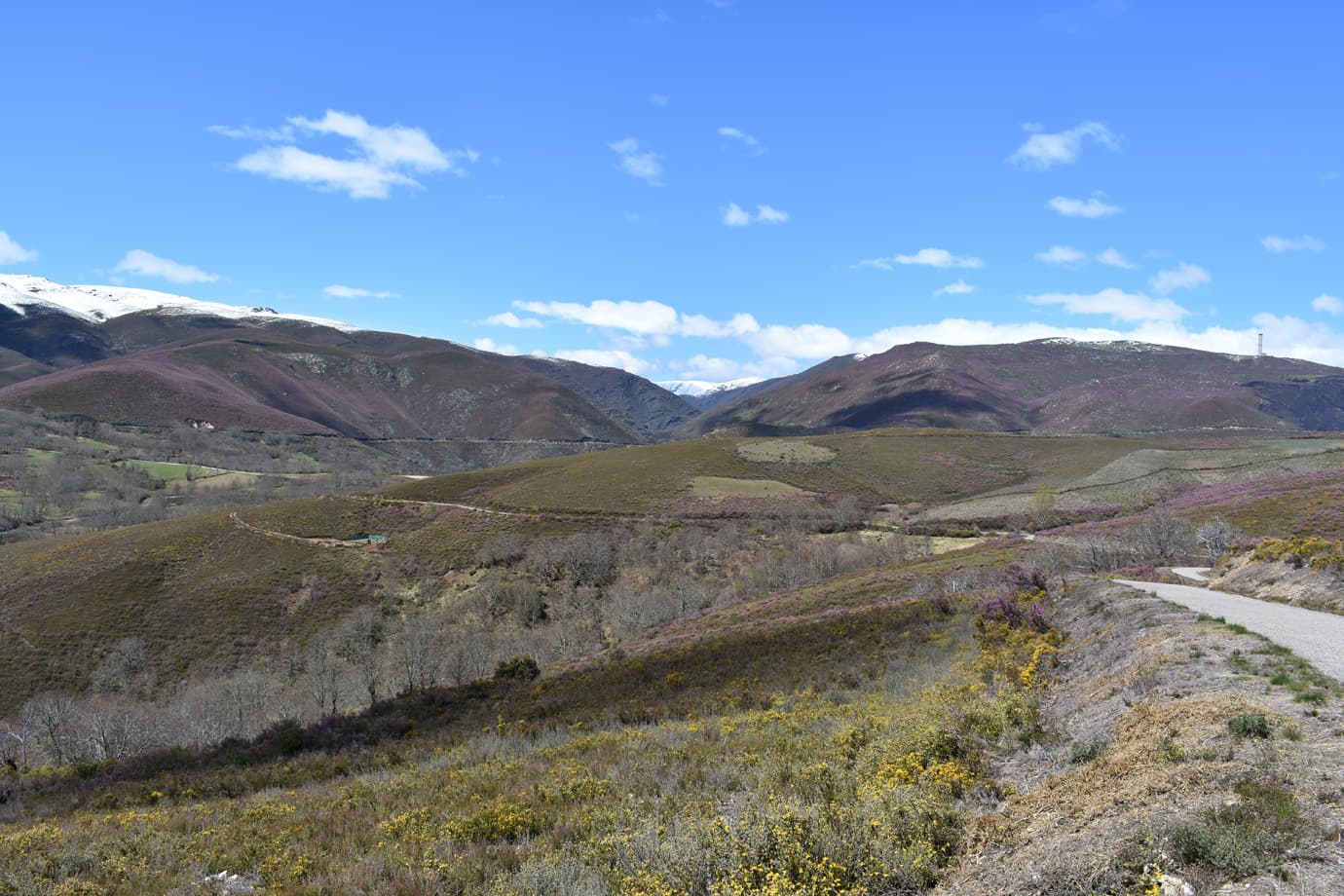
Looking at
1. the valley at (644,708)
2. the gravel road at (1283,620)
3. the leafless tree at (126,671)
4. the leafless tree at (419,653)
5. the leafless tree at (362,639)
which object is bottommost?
the leafless tree at (126,671)

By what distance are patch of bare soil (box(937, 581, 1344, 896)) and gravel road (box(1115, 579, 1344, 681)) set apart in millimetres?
1116

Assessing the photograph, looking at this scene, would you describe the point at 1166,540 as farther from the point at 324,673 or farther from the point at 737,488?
the point at 737,488

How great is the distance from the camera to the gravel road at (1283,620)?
1216 centimetres

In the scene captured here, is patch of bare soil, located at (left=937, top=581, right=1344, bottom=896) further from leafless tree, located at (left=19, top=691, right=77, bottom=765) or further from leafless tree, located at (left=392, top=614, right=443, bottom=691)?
leafless tree, located at (left=19, top=691, right=77, bottom=765)

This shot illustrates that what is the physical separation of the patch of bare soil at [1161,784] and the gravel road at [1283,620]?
1116 mm

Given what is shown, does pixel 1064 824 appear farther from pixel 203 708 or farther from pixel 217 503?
pixel 217 503

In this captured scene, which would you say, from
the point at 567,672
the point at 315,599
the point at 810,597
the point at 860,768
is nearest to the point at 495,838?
the point at 860,768

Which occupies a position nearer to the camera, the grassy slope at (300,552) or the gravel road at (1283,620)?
the gravel road at (1283,620)

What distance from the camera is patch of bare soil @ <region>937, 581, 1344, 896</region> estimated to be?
5.62 m

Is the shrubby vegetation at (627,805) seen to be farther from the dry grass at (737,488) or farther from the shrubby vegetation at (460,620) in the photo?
the dry grass at (737,488)

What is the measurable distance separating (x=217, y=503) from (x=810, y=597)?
126 metres

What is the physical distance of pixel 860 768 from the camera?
33.3 ft

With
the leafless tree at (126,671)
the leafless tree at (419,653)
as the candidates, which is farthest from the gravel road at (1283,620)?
the leafless tree at (126,671)

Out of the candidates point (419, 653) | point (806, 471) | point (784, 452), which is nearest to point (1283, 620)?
point (419, 653)
